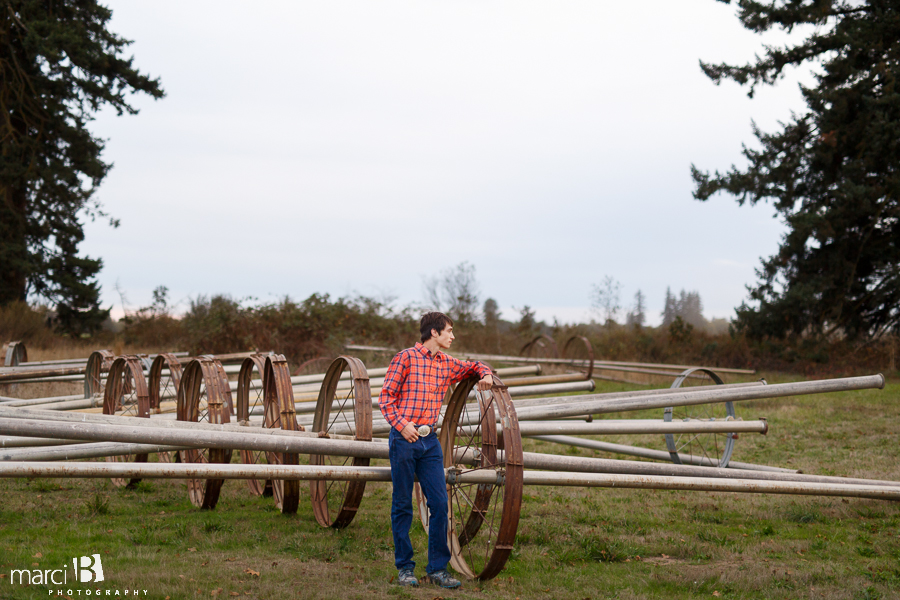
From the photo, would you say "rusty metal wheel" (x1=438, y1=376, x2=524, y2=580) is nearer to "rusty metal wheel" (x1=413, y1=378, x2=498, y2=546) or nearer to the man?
"rusty metal wheel" (x1=413, y1=378, x2=498, y2=546)

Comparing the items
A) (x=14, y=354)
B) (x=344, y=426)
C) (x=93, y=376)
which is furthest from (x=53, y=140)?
(x=344, y=426)

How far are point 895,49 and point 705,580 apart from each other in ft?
56.5

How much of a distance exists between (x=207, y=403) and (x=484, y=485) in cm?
341

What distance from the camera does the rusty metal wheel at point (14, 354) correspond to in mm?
13062

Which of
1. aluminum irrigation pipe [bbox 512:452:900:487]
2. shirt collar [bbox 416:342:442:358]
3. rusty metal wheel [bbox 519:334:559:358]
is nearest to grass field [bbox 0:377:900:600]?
aluminum irrigation pipe [bbox 512:452:900:487]

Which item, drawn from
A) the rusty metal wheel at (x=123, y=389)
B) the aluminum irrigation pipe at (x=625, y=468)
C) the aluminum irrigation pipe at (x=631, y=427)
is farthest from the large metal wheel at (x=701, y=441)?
the rusty metal wheel at (x=123, y=389)

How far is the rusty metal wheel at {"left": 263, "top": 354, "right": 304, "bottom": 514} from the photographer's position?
5977mm

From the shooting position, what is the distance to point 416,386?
4.63 metres

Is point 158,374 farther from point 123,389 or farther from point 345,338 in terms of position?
point 345,338

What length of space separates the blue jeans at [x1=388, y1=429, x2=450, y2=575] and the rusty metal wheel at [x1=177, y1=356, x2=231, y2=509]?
2424mm

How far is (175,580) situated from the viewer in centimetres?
439

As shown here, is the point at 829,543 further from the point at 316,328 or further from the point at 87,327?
the point at 87,327

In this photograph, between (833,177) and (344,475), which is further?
(833,177)

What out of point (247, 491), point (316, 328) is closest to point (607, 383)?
point (316, 328)
